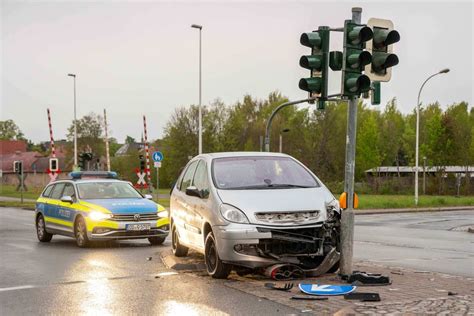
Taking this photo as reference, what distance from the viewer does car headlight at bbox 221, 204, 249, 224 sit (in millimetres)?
9266

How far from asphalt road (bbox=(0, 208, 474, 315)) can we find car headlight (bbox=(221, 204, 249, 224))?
885 mm

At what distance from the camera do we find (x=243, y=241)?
9.12 meters

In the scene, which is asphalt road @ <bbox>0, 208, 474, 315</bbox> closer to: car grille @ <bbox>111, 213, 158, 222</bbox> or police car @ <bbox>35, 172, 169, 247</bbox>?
police car @ <bbox>35, 172, 169, 247</bbox>

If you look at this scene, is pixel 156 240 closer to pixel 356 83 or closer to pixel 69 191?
pixel 69 191

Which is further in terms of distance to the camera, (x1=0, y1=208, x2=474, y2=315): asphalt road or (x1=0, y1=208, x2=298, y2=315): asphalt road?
(x1=0, y1=208, x2=474, y2=315): asphalt road

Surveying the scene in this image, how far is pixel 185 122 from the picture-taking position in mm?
85250

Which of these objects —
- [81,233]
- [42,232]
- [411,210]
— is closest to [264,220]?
[81,233]

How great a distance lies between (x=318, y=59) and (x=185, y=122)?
248 ft

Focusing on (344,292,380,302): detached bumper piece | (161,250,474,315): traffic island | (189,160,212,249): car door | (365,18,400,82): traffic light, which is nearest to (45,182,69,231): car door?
(189,160,212,249): car door

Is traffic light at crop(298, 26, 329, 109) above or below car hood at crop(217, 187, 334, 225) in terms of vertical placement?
above

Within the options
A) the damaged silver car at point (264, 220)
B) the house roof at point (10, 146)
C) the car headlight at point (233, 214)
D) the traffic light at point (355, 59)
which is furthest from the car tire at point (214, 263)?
the house roof at point (10, 146)

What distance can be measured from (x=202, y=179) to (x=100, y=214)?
4470mm

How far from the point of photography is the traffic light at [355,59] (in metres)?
9.34

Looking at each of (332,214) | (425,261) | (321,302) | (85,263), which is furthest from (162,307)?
(425,261)
